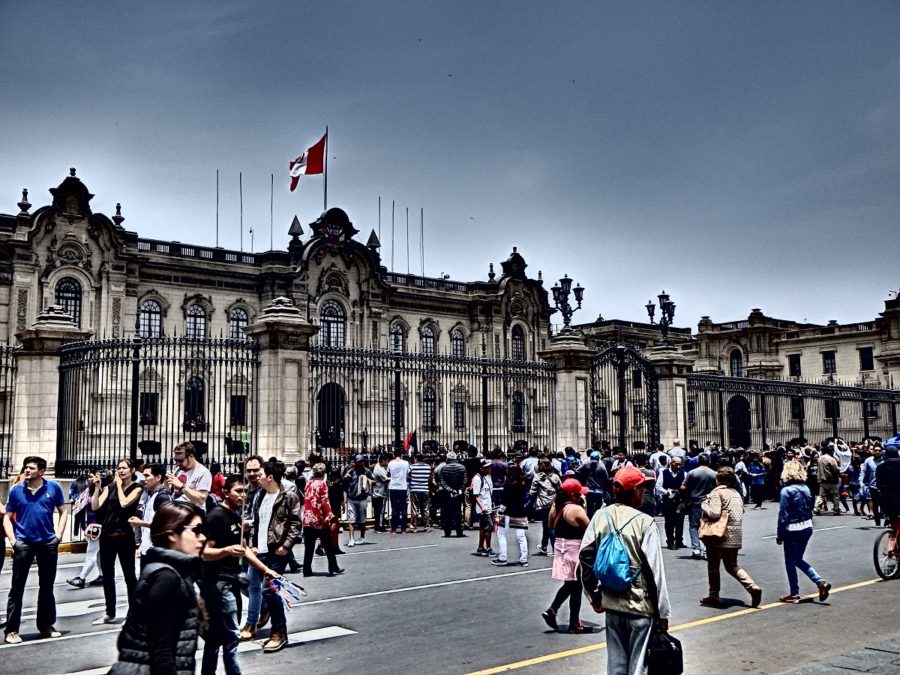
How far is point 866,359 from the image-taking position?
58.2 meters

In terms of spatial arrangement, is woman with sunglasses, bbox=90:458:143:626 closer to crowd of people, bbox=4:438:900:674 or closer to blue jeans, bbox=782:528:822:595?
crowd of people, bbox=4:438:900:674

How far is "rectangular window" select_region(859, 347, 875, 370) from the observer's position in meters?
57.7

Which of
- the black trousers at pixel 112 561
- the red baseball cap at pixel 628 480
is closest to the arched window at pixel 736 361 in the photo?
the black trousers at pixel 112 561

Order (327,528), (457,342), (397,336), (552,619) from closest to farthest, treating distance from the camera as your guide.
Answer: (552,619)
(327,528)
(397,336)
(457,342)

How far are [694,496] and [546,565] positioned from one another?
254cm

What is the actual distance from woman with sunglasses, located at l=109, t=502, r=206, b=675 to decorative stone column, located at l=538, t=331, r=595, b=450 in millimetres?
19189

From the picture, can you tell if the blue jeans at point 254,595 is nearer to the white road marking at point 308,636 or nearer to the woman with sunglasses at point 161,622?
the white road marking at point 308,636

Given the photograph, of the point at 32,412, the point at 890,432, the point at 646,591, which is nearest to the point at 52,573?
the point at 646,591

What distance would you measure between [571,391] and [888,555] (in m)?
12.2

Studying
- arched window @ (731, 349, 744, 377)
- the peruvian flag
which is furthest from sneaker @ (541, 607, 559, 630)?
arched window @ (731, 349, 744, 377)

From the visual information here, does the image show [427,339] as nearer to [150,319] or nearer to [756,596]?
[150,319]

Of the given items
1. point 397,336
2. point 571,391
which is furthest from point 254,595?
point 397,336

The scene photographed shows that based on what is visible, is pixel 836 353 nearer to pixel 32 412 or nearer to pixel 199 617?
pixel 32 412

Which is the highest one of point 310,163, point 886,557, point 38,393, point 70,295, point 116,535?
point 310,163
